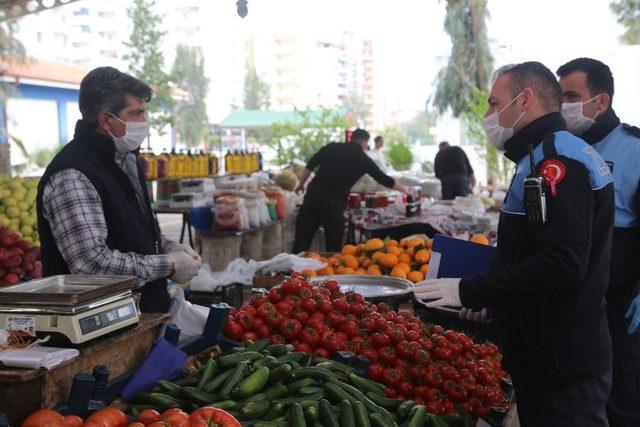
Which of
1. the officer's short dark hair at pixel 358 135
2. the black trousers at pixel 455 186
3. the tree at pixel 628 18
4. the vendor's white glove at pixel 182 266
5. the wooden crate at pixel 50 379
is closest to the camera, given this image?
the wooden crate at pixel 50 379

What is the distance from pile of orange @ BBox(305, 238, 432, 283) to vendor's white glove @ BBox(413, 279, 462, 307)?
2.46m

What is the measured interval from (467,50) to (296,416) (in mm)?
20731

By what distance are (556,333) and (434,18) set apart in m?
21.3

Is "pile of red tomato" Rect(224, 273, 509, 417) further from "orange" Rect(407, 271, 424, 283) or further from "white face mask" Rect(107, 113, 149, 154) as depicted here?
"orange" Rect(407, 271, 424, 283)

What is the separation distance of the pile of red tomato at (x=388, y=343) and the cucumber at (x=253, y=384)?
56cm

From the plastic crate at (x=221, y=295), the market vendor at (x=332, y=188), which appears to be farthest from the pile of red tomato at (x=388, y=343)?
the market vendor at (x=332, y=188)

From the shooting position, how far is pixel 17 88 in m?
23.0

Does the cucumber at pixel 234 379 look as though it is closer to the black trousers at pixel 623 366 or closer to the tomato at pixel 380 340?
the tomato at pixel 380 340

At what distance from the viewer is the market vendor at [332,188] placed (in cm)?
802

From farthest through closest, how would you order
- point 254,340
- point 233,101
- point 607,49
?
point 233,101 → point 607,49 → point 254,340

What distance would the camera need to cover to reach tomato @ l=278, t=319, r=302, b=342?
302cm

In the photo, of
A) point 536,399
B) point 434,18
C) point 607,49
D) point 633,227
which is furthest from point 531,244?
point 434,18

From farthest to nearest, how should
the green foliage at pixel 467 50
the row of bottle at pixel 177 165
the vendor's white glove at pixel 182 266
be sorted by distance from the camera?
the green foliage at pixel 467 50 < the row of bottle at pixel 177 165 < the vendor's white glove at pixel 182 266

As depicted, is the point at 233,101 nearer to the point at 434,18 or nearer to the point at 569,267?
the point at 434,18
